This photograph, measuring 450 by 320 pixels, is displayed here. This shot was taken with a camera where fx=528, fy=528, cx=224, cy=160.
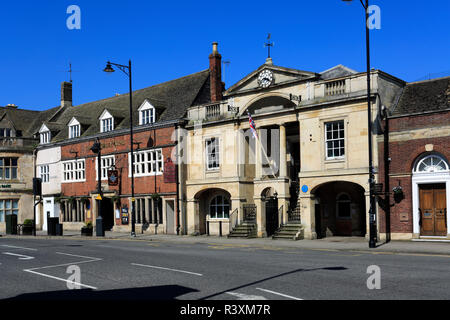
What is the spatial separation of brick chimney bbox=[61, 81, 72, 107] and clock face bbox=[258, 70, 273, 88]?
29476 mm

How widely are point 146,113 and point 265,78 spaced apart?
1195 centimetres

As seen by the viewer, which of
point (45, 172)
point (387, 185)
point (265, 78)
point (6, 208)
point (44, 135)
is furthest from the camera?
point (44, 135)

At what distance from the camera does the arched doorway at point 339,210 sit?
29391 millimetres

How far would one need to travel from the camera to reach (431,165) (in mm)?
24734

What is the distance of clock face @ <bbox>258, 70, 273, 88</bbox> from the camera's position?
99.9 ft

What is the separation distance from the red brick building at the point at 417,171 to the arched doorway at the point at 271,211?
755 centimetres

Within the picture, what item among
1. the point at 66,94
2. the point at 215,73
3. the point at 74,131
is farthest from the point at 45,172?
the point at 215,73

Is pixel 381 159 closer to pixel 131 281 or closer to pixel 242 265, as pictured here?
pixel 242 265

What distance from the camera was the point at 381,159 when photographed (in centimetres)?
2600

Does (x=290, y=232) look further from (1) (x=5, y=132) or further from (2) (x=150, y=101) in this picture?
(1) (x=5, y=132)

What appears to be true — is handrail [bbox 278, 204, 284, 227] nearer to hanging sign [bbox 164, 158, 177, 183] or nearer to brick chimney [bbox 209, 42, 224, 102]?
hanging sign [bbox 164, 158, 177, 183]

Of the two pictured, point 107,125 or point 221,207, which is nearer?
point 221,207

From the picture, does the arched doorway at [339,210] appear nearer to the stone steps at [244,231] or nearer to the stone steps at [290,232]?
the stone steps at [290,232]
